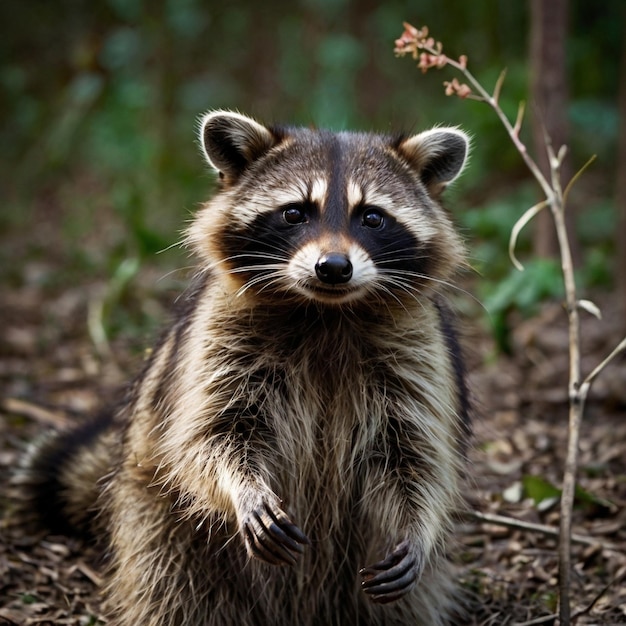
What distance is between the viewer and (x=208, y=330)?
3.40 m

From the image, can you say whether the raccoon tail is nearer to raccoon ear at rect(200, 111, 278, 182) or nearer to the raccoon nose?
raccoon ear at rect(200, 111, 278, 182)

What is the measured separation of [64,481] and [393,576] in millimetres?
1754

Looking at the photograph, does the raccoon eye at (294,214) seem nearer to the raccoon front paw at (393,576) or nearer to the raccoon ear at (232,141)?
the raccoon ear at (232,141)

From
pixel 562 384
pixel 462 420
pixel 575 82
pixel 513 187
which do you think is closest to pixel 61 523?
pixel 462 420

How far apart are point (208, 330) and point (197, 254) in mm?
377

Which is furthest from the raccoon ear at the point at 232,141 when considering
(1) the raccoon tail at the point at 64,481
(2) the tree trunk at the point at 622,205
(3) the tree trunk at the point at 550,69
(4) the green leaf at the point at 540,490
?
(2) the tree trunk at the point at 622,205

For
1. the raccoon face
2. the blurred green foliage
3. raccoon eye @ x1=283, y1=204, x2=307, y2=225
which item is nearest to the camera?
the raccoon face

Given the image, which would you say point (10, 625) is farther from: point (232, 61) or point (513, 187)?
point (232, 61)

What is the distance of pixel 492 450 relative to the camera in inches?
197

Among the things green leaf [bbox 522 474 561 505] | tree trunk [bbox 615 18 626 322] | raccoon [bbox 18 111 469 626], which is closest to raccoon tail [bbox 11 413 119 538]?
raccoon [bbox 18 111 469 626]

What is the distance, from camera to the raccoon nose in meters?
3.00

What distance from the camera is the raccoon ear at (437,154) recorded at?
11.7 ft

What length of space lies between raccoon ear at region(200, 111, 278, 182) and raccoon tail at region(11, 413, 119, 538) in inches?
52.7

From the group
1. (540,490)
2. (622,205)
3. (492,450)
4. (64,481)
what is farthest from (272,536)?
(622,205)
